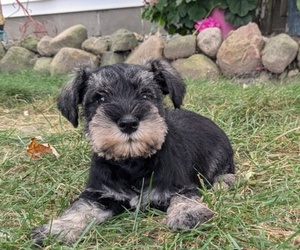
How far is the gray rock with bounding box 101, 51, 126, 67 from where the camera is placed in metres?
8.79

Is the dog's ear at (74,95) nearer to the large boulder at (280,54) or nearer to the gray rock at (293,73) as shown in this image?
the large boulder at (280,54)

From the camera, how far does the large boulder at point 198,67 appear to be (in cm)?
747

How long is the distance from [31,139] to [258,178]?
2120 millimetres

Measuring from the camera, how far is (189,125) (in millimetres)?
3820

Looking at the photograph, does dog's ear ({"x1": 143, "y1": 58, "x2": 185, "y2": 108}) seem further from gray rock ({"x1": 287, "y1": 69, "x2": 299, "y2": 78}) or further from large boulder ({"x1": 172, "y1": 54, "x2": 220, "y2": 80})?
gray rock ({"x1": 287, "y1": 69, "x2": 299, "y2": 78})

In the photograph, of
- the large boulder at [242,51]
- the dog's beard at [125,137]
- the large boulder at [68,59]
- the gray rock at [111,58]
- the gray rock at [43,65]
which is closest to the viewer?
the dog's beard at [125,137]

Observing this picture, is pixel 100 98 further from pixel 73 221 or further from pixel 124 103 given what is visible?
pixel 73 221

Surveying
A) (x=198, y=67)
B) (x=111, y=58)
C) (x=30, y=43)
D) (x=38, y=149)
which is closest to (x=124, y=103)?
(x=38, y=149)

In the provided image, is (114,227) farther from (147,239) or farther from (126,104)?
(126,104)

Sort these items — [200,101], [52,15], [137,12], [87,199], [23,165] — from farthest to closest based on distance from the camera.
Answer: [52,15] < [137,12] < [200,101] < [23,165] < [87,199]

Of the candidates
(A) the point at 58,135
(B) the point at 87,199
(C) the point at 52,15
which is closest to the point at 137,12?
(C) the point at 52,15

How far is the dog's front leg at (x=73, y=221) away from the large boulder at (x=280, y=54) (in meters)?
4.74

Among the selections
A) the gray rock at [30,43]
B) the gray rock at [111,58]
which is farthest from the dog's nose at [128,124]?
the gray rock at [30,43]

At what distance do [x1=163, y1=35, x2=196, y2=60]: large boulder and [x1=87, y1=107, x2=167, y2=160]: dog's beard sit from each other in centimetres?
507
